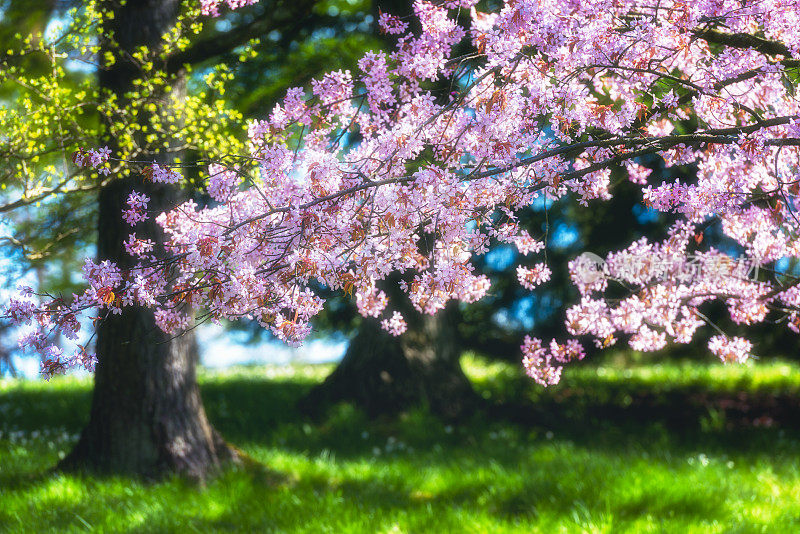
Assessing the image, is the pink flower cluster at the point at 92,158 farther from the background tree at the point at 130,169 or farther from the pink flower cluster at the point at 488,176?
the background tree at the point at 130,169

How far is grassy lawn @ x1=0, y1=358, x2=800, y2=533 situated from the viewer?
18.3 ft

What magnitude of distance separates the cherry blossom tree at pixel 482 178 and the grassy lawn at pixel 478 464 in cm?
172

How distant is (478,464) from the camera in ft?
24.5

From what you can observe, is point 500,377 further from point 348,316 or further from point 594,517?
point 594,517

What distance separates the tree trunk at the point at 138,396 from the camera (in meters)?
6.45

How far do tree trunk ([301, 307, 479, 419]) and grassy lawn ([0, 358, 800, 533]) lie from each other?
32 centimetres

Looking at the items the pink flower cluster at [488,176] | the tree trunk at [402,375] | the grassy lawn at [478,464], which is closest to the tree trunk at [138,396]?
the grassy lawn at [478,464]

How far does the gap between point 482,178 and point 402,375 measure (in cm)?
659

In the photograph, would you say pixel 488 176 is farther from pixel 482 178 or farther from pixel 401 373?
pixel 401 373

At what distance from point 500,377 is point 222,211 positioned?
26.9 ft

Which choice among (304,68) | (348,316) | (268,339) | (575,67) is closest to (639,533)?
(575,67)

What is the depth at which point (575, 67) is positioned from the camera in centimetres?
400

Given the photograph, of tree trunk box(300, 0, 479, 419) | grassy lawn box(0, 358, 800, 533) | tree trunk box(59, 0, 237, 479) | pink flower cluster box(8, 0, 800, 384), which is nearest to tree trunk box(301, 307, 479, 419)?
tree trunk box(300, 0, 479, 419)

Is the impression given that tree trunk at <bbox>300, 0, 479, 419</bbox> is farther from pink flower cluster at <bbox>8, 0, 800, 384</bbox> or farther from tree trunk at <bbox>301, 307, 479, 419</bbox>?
pink flower cluster at <bbox>8, 0, 800, 384</bbox>
